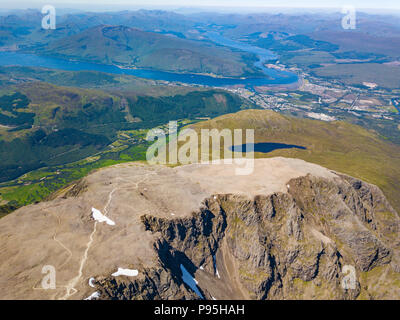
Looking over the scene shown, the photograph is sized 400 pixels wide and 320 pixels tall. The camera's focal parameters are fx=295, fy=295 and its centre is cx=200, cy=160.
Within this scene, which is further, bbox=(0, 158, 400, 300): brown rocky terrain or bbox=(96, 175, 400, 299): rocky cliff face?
bbox=(96, 175, 400, 299): rocky cliff face

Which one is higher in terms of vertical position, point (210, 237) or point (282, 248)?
point (210, 237)

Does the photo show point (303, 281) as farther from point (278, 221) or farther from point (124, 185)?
point (124, 185)

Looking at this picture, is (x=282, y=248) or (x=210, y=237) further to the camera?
(x=282, y=248)

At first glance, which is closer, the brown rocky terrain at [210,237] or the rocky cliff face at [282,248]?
the brown rocky terrain at [210,237]
